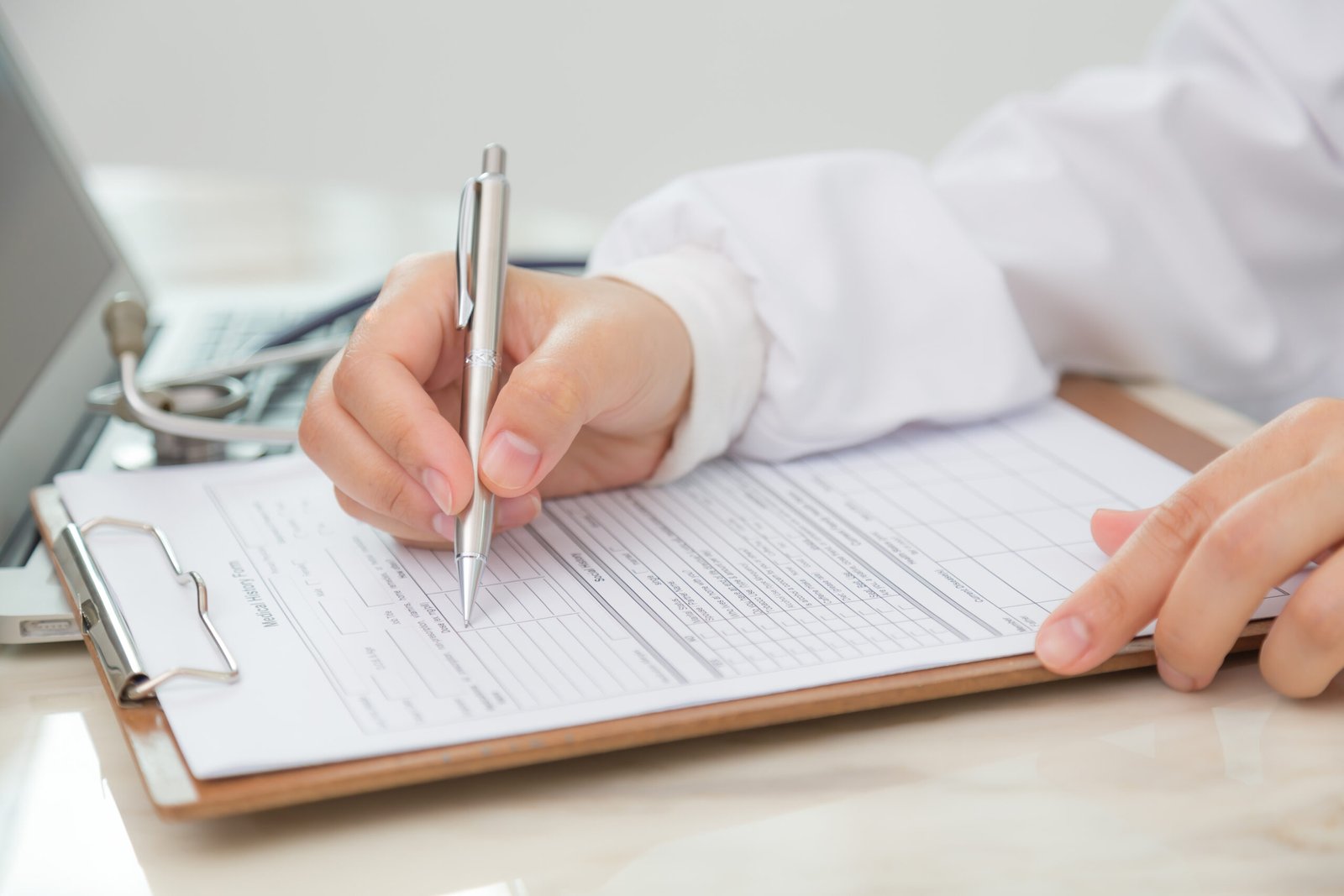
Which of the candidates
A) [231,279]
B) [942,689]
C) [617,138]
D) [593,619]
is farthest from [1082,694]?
[617,138]

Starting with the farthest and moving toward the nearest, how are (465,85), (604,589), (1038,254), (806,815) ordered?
(465,85), (1038,254), (604,589), (806,815)

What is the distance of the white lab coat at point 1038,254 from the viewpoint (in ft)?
1.94

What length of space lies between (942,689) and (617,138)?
2.51 meters

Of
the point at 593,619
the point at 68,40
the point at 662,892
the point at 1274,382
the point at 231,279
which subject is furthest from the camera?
the point at 68,40

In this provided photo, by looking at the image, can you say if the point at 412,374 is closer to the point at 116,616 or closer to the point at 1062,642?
the point at 116,616

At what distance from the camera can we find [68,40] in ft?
9.00

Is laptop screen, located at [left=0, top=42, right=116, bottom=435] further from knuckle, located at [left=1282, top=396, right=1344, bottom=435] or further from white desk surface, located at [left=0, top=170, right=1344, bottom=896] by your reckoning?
knuckle, located at [left=1282, top=396, right=1344, bottom=435]

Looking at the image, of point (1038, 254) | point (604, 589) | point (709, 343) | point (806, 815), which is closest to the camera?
point (806, 815)

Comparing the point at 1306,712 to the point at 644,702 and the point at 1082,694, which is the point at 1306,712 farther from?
the point at 644,702

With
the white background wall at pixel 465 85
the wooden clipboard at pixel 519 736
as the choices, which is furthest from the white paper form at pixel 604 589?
the white background wall at pixel 465 85

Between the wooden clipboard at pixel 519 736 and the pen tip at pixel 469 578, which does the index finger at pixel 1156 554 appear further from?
the pen tip at pixel 469 578

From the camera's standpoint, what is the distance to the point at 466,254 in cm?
47

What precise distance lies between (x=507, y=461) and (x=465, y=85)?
2.49 meters

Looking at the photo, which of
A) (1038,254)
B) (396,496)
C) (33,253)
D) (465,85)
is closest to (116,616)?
(396,496)
